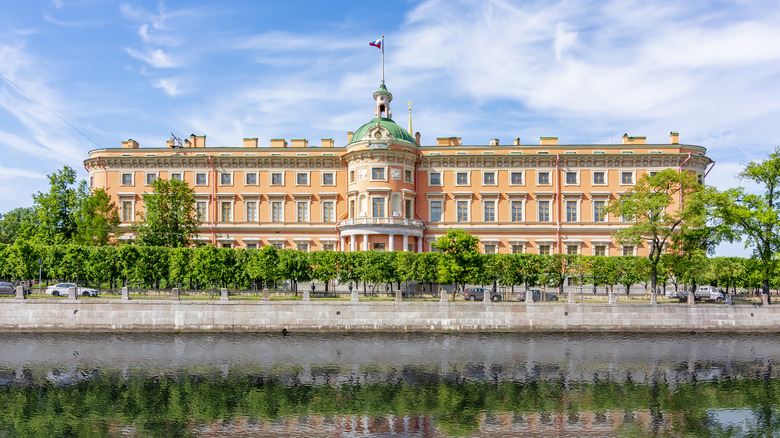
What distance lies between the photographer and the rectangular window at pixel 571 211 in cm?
5812

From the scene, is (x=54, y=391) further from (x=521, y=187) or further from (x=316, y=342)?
(x=521, y=187)

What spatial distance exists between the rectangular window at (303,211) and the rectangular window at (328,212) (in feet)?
5.78

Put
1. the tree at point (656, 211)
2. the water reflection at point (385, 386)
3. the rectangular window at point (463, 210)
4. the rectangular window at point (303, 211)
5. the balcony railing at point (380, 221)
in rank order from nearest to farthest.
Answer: the water reflection at point (385, 386) → the tree at point (656, 211) → the balcony railing at point (380, 221) → the rectangular window at point (463, 210) → the rectangular window at point (303, 211)

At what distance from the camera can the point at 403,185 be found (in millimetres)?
56344

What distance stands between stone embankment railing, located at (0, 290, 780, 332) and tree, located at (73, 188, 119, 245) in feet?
52.2

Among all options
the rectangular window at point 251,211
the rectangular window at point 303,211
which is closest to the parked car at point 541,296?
the rectangular window at point 303,211

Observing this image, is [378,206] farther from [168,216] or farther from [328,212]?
[168,216]

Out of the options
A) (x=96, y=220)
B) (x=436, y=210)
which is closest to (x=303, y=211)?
(x=436, y=210)

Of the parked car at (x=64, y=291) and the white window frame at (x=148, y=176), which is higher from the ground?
the white window frame at (x=148, y=176)

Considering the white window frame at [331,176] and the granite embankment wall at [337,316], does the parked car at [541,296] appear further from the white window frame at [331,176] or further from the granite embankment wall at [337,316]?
the white window frame at [331,176]

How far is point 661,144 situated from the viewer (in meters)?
57.7

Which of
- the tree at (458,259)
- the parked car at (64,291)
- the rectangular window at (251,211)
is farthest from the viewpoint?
the rectangular window at (251,211)

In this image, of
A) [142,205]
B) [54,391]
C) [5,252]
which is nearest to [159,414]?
[54,391]

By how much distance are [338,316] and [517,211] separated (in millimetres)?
26419
